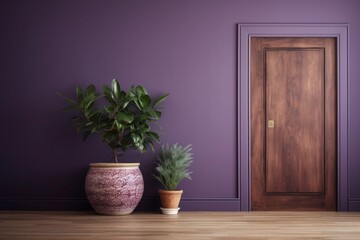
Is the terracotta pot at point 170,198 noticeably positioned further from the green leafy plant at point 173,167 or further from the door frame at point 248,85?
the door frame at point 248,85

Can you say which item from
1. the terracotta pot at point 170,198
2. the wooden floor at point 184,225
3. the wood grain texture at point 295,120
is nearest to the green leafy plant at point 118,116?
the terracotta pot at point 170,198

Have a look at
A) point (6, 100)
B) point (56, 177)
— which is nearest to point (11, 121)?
point (6, 100)

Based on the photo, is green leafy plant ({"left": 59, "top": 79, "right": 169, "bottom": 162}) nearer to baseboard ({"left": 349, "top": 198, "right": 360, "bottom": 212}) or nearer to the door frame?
the door frame

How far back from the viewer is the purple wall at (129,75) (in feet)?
18.1

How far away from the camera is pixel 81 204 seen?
5.47m

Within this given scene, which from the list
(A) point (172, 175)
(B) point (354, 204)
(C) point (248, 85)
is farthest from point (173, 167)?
(B) point (354, 204)

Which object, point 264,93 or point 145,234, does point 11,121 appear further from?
point 264,93

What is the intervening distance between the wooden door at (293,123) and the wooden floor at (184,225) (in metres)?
0.33

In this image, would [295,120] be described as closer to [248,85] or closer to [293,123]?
[293,123]

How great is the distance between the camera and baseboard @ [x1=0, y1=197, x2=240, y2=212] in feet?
17.9

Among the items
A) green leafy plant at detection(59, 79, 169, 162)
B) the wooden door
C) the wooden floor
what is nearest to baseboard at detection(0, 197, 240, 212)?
the wooden floor

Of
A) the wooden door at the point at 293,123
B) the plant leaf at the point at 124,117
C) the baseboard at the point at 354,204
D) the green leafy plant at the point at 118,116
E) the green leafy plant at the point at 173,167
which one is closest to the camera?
the plant leaf at the point at 124,117

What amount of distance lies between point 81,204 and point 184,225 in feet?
5.02

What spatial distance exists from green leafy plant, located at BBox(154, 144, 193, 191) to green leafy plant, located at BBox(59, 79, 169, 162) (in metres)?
0.20
